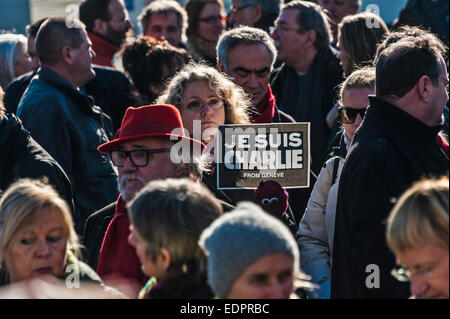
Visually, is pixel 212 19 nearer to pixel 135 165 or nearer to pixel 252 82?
pixel 252 82

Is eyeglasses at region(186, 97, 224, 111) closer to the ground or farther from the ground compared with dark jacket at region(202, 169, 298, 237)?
farther from the ground

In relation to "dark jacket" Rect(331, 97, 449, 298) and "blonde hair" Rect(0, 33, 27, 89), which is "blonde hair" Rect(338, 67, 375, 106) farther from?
"blonde hair" Rect(0, 33, 27, 89)

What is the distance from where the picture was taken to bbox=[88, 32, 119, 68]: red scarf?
807 centimetres

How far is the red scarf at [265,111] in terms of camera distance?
5742 mm

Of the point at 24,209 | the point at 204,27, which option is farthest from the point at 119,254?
the point at 204,27

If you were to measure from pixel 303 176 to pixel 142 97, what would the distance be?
2604 mm

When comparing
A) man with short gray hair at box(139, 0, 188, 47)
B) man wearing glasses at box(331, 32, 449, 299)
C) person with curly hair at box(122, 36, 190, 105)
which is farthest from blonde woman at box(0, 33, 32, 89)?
man wearing glasses at box(331, 32, 449, 299)

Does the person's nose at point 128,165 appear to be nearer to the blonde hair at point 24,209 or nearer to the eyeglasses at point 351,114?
the blonde hair at point 24,209

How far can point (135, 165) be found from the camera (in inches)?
171

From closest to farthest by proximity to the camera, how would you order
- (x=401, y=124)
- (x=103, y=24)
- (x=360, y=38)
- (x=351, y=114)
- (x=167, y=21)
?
(x=401, y=124) → (x=351, y=114) → (x=360, y=38) → (x=103, y=24) → (x=167, y=21)

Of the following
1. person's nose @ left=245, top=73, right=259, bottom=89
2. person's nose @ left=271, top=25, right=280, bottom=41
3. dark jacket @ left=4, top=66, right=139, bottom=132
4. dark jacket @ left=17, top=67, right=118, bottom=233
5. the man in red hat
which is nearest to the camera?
→ the man in red hat

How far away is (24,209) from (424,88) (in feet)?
6.15

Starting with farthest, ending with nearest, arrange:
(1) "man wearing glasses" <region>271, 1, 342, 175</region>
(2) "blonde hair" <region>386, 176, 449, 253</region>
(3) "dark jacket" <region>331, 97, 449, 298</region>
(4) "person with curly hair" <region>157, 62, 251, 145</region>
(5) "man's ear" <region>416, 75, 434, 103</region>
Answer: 1. (1) "man wearing glasses" <region>271, 1, 342, 175</region>
2. (4) "person with curly hair" <region>157, 62, 251, 145</region>
3. (5) "man's ear" <region>416, 75, 434, 103</region>
4. (3) "dark jacket" <region>331, 97, 449, 298</region>
5. (2) "blonde hair" <region>386, 176, 449, 253</region>
